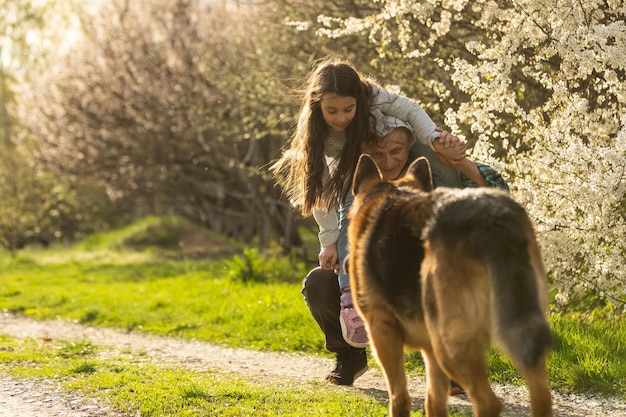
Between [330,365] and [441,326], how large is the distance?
393 centimetres

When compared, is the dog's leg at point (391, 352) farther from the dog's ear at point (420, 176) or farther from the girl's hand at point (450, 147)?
the girl's hand at point (450, 147)

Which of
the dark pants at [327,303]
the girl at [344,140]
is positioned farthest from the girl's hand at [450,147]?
the dark pants at [327,303]

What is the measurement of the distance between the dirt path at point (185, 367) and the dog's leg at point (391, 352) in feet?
3.70

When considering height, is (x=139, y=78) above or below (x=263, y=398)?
above

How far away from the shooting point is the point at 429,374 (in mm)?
4543

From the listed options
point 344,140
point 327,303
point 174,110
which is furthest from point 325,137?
point 174,110

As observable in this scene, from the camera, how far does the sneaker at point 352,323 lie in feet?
19.1

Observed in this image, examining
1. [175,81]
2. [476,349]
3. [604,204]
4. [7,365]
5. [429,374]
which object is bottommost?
[7,365]

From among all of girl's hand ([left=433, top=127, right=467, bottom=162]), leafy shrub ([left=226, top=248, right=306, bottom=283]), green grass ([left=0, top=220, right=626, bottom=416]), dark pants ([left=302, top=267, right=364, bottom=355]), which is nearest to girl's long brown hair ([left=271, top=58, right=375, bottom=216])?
girl's hand ([left=433, top=127, right=467, bottom=162])

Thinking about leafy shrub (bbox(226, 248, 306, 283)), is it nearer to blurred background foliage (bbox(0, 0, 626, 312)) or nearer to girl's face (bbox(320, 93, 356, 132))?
blurred background foliage (bbox(0, 0, 626, 312))

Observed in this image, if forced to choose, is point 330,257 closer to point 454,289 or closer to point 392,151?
point 392,151

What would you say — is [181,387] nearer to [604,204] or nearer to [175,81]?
[604,204]

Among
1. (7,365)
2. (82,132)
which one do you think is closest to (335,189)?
(7,365)

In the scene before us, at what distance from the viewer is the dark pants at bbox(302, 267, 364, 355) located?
21.1ft
